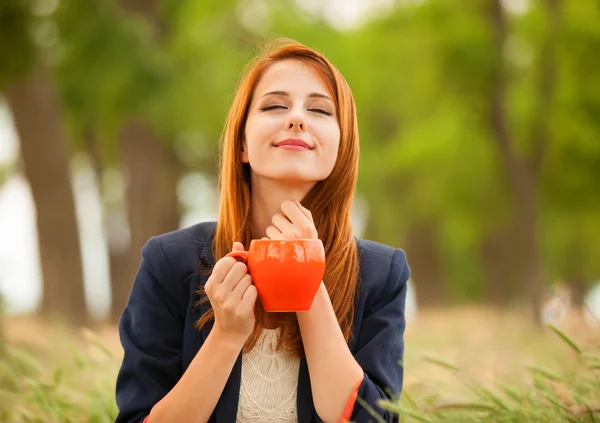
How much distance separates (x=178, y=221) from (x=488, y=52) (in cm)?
672

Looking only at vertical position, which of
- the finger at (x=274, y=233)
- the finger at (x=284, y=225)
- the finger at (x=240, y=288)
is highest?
the finger at (x=284, y=225)

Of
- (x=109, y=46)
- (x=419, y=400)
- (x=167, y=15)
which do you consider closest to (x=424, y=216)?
(x=167, y=15)

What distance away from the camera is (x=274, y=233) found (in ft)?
7.74

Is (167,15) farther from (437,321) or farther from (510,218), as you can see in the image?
(510,218)

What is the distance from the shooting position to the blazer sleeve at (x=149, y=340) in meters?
2.44

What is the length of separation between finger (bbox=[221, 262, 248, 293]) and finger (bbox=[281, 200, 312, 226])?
240 millimetres

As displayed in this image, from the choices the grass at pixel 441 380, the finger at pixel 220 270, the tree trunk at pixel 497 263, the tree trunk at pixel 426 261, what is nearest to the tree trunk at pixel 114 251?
the grass at pixel 441 380

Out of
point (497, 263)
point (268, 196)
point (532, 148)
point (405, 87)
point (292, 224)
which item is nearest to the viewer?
point (292, 224)

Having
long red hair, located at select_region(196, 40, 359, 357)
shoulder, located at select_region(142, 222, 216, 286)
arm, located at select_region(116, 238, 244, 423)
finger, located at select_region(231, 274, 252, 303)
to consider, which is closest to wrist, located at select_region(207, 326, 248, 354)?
arm, located at select_region(116, 238, 244, 423)

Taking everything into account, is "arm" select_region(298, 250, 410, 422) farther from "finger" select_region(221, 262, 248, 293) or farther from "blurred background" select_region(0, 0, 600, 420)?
"blurred background" select_region(0, 0, 600, 420)

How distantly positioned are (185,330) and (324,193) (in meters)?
0.63

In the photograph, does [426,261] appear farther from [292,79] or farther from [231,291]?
[231,291]

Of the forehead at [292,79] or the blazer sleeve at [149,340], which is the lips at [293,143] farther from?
the blazer sleeve at [149,340]

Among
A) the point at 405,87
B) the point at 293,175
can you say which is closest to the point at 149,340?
the point at 293,175
